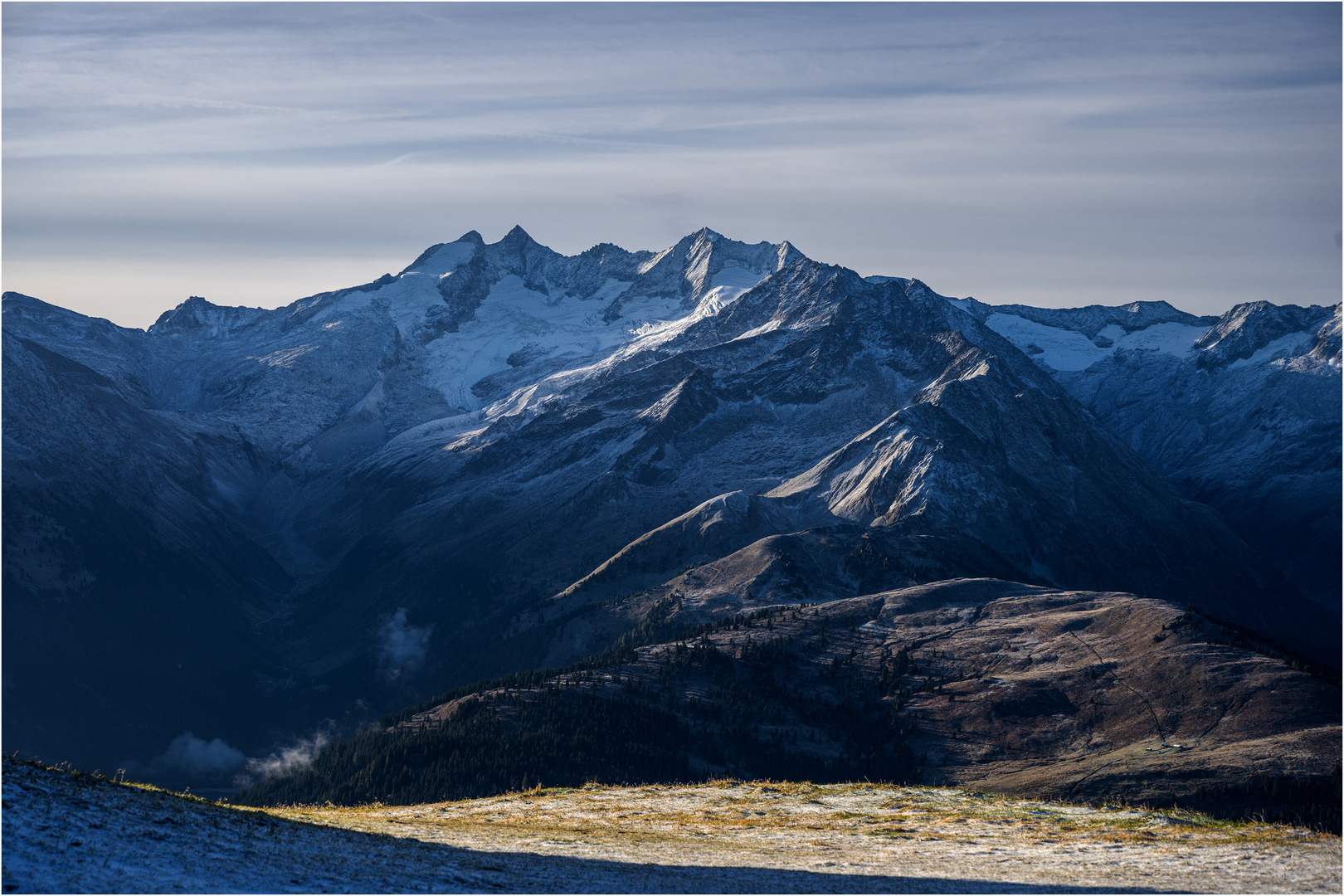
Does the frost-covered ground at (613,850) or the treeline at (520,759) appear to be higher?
the frost-covered ground at (613,850)

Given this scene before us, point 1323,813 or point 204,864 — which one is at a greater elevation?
point 204,864

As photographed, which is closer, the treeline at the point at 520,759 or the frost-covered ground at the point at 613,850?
the frost-covered ground at the point at 613,850

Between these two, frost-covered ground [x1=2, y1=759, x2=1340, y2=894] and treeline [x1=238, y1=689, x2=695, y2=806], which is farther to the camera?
treeline [x1=238, y1=689, x2=695, y2=806]

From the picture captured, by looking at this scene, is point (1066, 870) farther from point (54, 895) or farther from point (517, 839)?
point (54, 895)

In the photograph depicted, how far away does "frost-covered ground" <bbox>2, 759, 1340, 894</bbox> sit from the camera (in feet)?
164

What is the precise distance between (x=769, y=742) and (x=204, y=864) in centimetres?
15431

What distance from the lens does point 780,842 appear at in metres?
70.4

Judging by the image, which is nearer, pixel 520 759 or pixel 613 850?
pixel 613 850

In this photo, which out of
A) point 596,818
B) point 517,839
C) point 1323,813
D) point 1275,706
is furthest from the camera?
point 1275,706

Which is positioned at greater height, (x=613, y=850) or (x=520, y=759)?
(x=613, y=850)

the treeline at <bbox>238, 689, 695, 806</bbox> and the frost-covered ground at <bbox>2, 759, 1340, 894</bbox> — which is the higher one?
the frost-covered ground at <bbox>2, 759, 1340, 894</bbox>

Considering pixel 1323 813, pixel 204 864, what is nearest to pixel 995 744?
pixel 1323 813

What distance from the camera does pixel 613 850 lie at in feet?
209

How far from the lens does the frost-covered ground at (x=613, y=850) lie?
164 feet
